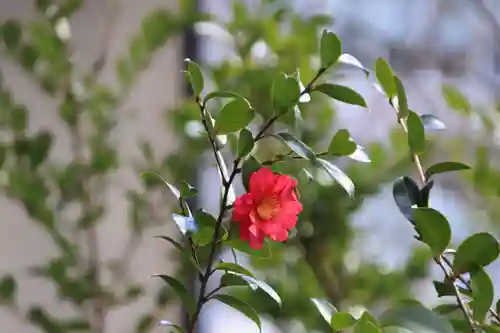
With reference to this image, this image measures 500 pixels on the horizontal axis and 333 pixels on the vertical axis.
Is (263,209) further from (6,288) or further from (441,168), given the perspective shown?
(6,288)

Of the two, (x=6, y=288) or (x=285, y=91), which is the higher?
(x=285, y=91)

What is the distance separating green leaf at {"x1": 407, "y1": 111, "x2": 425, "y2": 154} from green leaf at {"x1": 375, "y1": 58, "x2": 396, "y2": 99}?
0.03m

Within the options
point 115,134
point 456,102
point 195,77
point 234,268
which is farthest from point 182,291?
point 115,134

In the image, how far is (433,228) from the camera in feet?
1.46

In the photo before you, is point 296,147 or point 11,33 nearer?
point 296,147

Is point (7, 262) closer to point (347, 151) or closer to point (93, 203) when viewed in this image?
point (93, 203)

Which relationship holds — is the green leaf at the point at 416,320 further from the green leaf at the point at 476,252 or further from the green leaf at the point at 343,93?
the green leaf at the point at 343,93

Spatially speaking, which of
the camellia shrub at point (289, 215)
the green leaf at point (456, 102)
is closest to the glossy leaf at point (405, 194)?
the camellia shrub at point (289, 215)

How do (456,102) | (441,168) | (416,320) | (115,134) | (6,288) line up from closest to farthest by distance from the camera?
(416,320) → (441,168) → (456,102) → (6,288) → (115,134)

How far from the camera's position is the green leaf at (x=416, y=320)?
418 mm

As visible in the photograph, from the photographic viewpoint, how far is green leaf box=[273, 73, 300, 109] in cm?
45

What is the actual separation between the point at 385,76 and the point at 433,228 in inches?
5.2

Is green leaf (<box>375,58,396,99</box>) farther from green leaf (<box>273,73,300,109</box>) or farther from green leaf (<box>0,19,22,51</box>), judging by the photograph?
green leaf (<box>0,19,22,51</box>)

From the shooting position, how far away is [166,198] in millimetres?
1077
